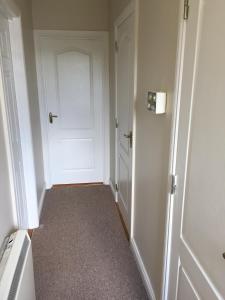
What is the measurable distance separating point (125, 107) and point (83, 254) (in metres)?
1.41

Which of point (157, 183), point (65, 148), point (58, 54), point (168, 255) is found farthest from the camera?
point (65, 148)

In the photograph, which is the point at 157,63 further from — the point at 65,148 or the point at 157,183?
the point at 65,148

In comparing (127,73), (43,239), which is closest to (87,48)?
(127,73)

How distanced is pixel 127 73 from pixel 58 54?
4.67 ft

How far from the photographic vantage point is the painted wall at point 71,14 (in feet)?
10.3

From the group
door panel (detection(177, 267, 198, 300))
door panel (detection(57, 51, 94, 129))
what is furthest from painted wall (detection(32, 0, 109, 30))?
door panel (detection(177, 267, 198, 300))

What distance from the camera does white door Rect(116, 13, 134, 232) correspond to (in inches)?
85.0

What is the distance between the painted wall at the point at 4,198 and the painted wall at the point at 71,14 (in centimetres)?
211

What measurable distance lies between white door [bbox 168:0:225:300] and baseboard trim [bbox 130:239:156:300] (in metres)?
0.62

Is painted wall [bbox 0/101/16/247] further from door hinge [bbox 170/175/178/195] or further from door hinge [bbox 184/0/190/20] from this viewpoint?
door hinge [bbox 184/0/190/20]

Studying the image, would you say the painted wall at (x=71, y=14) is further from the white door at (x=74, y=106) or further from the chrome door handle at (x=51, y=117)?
the chrome door handle at (x=51, y=117)

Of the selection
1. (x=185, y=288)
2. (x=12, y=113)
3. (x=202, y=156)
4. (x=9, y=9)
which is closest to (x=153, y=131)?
(x=202, y=156)

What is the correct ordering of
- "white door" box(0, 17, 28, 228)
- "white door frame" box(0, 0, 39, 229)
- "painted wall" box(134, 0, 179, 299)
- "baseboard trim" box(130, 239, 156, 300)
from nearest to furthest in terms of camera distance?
"painted wall" box(134, 0, 179, 299)
"baseboard trim" box(130, 239, 156, 300)
"white door" box(0, 17, 28, 228)
"white door frame" box(0, 0, 39, 229)

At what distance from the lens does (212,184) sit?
91cm
